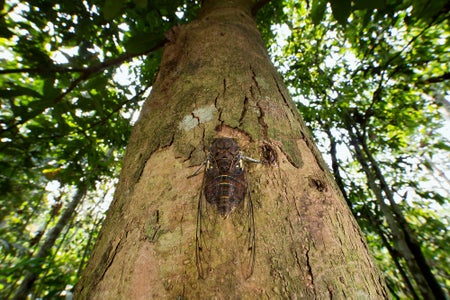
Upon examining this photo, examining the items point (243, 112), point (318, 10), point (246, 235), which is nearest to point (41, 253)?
point (243, 112)

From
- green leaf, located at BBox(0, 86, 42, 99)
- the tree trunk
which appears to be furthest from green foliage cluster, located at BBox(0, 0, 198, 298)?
the tree trunk

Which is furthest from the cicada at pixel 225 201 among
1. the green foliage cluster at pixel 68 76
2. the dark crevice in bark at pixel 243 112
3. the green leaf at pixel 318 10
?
the green leaf at pixel 318 10

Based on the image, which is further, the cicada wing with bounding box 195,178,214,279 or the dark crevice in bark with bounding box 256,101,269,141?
the dark crevice in bark with bounding box 256,101,269,141

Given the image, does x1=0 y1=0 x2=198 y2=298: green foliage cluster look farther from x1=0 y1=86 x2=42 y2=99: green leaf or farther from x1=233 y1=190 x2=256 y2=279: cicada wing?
x1=233 y1=190 x2=256 y2=279: cicada wing

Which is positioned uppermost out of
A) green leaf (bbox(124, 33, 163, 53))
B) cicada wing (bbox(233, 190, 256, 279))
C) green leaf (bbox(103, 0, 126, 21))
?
green leaf (bbox(124, 33, 163, 53))

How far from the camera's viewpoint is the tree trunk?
56cm

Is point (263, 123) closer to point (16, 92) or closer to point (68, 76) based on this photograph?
point (16, 92)

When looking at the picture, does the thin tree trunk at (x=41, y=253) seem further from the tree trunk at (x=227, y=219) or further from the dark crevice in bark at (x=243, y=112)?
the dark crevice in bark at (x=243, y=112)

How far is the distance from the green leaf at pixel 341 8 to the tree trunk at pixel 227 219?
732mm

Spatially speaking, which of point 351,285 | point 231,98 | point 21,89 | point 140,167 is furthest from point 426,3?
point 21,89

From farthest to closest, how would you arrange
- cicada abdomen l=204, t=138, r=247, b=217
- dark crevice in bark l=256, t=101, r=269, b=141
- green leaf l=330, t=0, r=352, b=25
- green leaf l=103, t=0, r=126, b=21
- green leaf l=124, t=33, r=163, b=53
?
green leaf l=124, t=33, r=163, b=53, green leaf l=330, t=0, r=352, b=25, green leaf l=103, t=0, r=126, b=21, dark crevice in bark l=256, t=101, r=269, b=141, cicada abdomen l=204, t=138, r=247, b=217

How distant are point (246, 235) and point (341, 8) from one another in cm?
154

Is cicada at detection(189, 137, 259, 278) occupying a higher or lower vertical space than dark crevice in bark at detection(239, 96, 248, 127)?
lower

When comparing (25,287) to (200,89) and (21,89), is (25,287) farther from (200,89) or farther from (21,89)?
(200,89)
